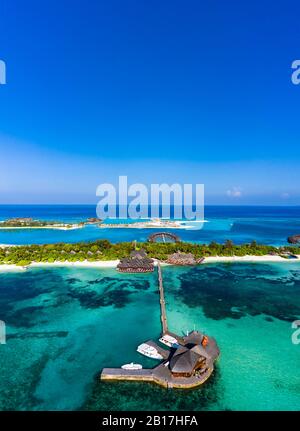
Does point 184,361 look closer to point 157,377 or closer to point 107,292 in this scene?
point 157,377

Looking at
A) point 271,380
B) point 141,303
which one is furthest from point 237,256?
point 271,380

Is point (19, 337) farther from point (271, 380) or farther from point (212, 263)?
point (212, 263)

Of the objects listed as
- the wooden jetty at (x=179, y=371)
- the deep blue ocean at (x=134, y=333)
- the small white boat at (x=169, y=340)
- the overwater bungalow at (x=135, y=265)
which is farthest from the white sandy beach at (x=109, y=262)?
the wooden jetty at (x=179, y=371)

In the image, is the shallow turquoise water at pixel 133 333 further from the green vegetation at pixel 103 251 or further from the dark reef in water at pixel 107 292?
the green vegetation at pixel 103 251

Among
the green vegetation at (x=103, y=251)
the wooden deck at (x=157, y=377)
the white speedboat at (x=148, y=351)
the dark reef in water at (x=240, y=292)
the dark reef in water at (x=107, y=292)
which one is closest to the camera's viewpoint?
the wooden deck at (x=157, y=377)

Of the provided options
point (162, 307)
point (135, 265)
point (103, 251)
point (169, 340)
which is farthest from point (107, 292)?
point (103, 251)

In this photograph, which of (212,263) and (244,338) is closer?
(244,338)

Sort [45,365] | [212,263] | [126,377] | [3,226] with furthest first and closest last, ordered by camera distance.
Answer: [3,226]
[212,263]
[45,365]
[126,377]
